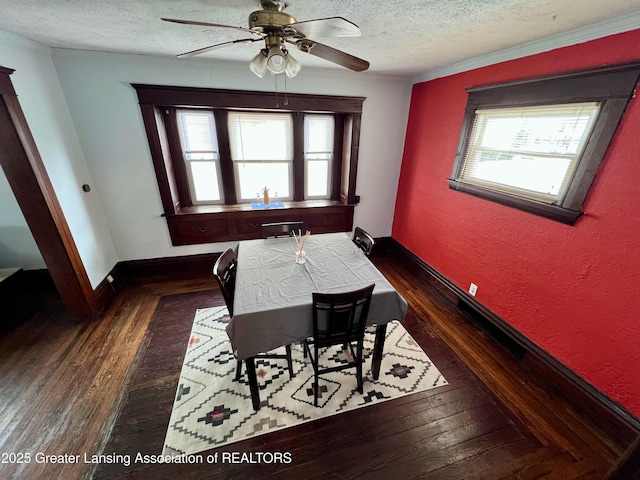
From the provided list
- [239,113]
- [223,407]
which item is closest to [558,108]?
[239,113]

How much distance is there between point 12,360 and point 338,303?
286cm

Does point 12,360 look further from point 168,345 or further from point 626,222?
point 626,222

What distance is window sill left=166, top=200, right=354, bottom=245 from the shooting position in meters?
3.29

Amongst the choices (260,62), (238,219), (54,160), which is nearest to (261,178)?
(238,219)

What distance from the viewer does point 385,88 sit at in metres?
3.31

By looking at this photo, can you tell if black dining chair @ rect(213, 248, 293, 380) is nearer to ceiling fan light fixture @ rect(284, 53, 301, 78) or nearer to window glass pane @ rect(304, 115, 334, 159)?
ceiling fan light fixture @ rect(284, 53, 301, 78)

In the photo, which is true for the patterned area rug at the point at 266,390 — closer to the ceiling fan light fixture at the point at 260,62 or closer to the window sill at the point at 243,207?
the window sill at the point at 243,207

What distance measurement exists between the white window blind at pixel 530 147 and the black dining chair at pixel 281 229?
190 cm

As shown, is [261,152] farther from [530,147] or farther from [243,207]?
[530,147]

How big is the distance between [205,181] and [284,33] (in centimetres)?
248

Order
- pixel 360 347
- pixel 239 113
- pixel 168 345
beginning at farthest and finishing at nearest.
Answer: pixel 239 113, pixel 168 345, pixel 360 347

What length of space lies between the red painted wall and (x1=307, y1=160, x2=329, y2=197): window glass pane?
4.68ft

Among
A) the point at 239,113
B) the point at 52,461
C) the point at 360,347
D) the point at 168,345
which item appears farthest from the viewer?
the point at 239,113

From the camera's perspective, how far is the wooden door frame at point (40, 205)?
1.93m
